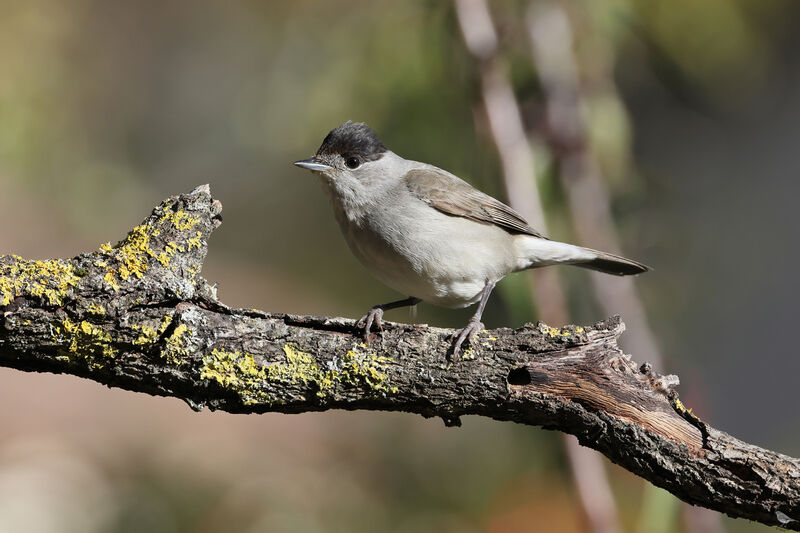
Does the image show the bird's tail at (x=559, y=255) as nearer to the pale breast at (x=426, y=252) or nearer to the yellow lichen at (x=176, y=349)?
the pale breast at (x=426, y=252)

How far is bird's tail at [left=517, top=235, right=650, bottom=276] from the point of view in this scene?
3.77m

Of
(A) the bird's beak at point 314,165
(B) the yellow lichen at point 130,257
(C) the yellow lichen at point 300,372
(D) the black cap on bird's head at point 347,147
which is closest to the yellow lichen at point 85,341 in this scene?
(B) the yellow lichen at point 130,257

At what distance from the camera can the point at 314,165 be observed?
3.56 meters

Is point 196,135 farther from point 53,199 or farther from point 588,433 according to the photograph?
point 588,433

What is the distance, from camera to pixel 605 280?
4.38 metres

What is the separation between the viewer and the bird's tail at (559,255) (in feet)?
12.4

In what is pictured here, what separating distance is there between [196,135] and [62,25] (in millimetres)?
2137

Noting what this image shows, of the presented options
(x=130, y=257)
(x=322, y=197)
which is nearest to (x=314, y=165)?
(x=130, y=257)

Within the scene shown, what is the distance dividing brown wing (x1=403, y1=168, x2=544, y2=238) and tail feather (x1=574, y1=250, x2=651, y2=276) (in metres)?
0.32

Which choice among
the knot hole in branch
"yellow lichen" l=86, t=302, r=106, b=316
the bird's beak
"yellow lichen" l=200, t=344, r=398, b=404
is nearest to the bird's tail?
the bird's beak

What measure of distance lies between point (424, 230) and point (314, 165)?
2.04 ft

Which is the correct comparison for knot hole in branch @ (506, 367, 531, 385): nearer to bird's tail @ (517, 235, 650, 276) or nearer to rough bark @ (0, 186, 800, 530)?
rough bark @ (0, 186, 800, 530)

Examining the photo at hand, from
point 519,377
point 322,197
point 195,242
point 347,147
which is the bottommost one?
point 519,377

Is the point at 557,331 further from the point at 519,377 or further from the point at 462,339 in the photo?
the point at 462,339
